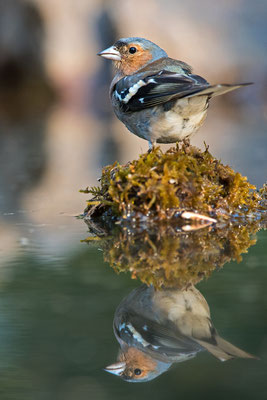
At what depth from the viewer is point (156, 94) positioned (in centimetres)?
457

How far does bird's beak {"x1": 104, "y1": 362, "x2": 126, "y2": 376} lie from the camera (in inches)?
83.3

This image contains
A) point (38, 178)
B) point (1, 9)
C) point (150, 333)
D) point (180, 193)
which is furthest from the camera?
point (1, 9)

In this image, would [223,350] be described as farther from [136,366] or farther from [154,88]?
[154,88]

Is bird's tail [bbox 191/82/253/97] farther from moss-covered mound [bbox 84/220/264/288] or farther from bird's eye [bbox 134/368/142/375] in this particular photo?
bird's eye [bbox 134/368/142/375]

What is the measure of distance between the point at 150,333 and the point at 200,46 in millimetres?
16220

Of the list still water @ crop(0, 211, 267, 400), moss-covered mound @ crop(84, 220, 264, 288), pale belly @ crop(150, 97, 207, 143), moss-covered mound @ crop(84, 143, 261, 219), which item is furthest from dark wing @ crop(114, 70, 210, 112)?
still water @ crop(0, 211, 267, 400)

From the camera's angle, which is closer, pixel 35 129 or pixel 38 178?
pixel 38 178

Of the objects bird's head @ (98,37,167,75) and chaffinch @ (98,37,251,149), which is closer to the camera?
chaffinch @ (98,37,251,149)

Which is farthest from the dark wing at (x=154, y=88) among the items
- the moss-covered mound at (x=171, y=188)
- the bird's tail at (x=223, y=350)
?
the bird's tail at (x=223, y=350)

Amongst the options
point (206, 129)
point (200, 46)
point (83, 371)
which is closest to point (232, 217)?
point (83, 371)

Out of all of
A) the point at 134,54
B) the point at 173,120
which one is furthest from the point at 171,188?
the point at 134,54

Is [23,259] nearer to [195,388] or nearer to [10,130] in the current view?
[195,388]

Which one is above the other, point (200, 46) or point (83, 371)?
point (200, 46)

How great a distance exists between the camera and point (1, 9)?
1761 cm
